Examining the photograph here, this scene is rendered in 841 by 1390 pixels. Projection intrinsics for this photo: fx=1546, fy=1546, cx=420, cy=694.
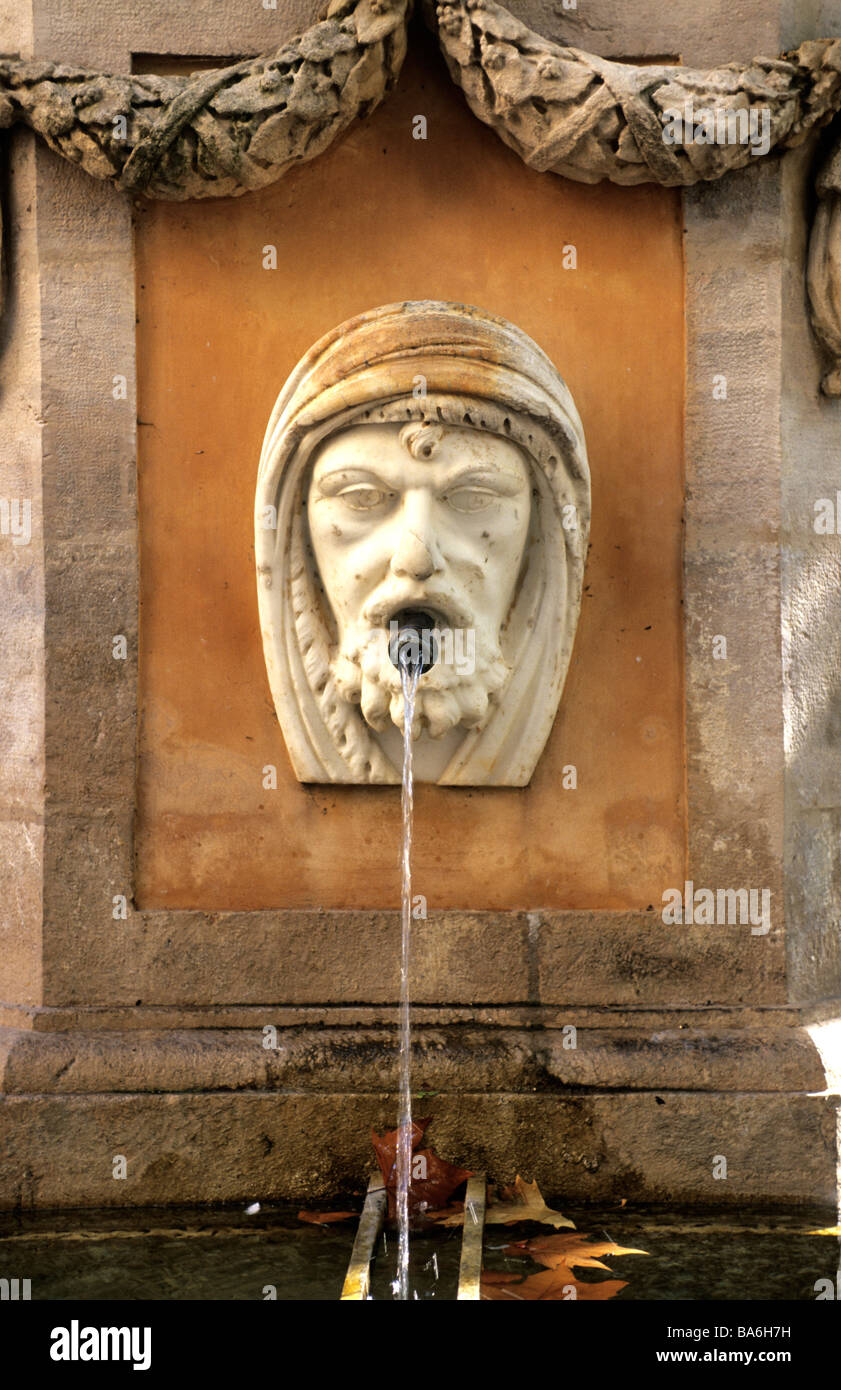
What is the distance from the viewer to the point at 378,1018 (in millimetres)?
3979

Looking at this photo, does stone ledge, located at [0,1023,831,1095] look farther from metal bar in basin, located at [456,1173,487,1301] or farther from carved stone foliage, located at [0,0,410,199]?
carved stone foliage, located at [0,0,410,199]

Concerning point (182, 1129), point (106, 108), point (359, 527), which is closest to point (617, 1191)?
point (182, 1129)

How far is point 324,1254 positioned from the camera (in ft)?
11.5

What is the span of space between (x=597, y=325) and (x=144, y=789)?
66.2 inches

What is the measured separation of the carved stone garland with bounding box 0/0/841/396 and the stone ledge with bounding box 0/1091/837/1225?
2293 mm

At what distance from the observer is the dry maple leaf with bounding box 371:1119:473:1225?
3736mm

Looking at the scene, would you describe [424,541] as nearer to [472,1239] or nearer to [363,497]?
[363,497]

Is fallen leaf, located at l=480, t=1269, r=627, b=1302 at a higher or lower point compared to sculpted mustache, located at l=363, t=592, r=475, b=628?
lower

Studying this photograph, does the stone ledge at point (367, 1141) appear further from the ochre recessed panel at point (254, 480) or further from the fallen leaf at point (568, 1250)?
the ochre recessed panel at point (254, 480)

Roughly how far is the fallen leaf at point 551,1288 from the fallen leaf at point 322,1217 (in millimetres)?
534

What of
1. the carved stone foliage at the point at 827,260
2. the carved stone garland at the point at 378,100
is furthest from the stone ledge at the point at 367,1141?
the carved stone garland at the point at 378,100

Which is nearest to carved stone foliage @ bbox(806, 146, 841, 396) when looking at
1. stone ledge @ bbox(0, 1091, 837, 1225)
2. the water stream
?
the water stream

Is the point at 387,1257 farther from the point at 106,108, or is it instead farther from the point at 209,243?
the point at 106,108

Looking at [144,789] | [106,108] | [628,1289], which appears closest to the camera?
[628,1289]
